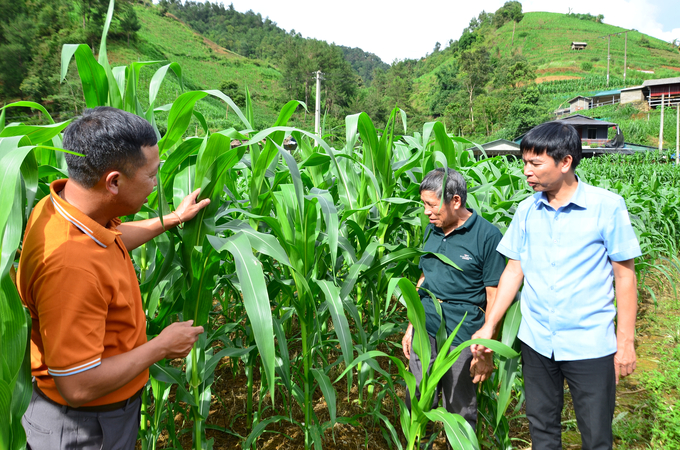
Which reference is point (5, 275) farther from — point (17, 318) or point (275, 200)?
point (275, 200)

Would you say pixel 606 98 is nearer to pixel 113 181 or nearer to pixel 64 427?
pixel 113 181

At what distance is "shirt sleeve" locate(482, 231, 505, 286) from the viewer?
5.18 feet

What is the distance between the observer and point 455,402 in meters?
1.60

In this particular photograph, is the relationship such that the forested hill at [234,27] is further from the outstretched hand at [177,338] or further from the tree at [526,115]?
the outstretched hand at [177,338]

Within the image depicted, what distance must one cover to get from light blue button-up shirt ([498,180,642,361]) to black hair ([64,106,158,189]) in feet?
4.50

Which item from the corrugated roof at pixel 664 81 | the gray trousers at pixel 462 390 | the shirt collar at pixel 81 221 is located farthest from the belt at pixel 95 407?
the corrugated roof at pixel 664 81

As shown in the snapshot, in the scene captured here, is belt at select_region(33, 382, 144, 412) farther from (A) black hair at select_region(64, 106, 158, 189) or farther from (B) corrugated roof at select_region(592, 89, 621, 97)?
(B) corrugated roof at select_region(592, 89, 621, 97)

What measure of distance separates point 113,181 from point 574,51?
82.8 m

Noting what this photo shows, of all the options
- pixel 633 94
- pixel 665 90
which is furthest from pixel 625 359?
pixel 633 94

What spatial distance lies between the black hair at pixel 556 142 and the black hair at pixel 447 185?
29 cm

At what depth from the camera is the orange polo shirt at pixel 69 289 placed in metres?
0.76

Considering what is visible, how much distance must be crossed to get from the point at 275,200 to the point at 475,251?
843 mm

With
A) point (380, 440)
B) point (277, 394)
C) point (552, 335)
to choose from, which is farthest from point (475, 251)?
point (277, 394)

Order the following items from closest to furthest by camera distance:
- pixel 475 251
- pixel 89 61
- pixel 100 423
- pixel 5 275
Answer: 1. pixel 5 275
2. pixel 100 423
3. pixel 89 61
4. pixel 475 251
